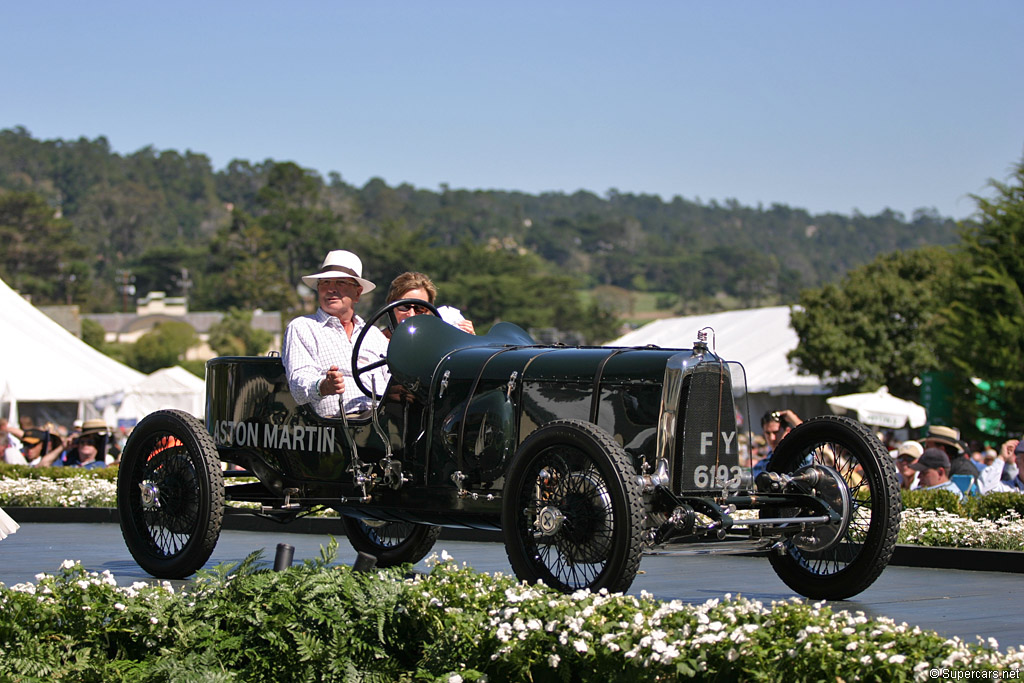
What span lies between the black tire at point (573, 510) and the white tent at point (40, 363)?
20.2 m

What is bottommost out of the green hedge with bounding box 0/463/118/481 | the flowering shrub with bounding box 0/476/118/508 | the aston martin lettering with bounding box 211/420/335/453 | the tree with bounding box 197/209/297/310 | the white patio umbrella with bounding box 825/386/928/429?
the flowering shrub with bounding box 0/476/118/508

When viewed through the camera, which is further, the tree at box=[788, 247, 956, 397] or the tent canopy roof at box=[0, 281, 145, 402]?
the tree at box=[788, 247, 956, 397]

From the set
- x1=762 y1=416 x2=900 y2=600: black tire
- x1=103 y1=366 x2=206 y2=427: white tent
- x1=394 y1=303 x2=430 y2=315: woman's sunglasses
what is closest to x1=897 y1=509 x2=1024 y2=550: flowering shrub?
x1=762 y1=416 x2=900 y2=600: black tire

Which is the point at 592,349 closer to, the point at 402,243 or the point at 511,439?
the point at 511,439

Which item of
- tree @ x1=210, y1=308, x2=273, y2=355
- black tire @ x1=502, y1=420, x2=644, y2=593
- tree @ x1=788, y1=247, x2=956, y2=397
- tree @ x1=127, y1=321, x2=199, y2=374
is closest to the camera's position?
black tire @ x1=502, y1=420, x2=644, y2=593

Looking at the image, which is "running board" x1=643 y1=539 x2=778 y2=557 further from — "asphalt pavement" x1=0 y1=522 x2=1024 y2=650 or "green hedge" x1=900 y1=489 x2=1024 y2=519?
"green hedge" x1=900 y1=489 x2=1024 y2=519

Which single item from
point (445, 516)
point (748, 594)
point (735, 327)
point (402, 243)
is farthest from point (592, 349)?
point (402, 243)

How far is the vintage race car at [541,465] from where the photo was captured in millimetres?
5812

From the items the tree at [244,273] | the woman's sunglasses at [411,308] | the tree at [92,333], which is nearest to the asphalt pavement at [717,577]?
the woman's sunglasses at [411,308]

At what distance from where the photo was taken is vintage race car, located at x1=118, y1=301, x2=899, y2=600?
5812 mm

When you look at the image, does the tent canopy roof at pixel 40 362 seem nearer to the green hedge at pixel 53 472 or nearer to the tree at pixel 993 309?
the green hedge at pixel 53 472

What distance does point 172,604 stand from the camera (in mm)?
5285

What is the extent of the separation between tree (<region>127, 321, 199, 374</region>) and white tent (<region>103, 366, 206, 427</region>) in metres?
75.0

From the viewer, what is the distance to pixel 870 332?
4303 centimetres
